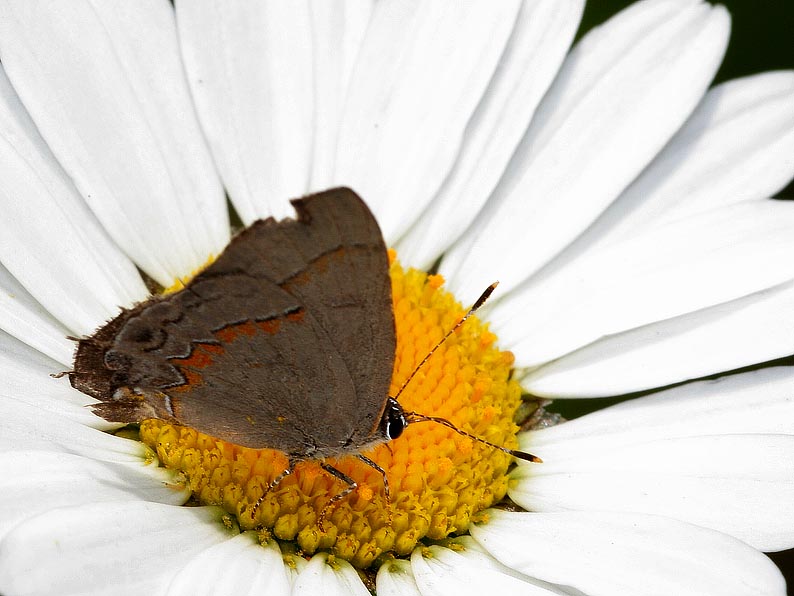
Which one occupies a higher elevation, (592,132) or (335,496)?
(592,132)

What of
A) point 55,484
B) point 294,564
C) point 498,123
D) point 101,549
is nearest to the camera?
point 101,549

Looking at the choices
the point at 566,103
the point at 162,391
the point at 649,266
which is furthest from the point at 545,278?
the point at 162,391

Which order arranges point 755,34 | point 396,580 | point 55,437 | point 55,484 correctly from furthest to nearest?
point 755,34
point 396,580
point 55,437
point 55,484

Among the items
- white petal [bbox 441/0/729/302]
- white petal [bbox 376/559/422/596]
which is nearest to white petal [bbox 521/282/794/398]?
white petal [bbox 441/0/729/302]

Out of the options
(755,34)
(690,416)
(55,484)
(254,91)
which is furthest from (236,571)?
(755,34)

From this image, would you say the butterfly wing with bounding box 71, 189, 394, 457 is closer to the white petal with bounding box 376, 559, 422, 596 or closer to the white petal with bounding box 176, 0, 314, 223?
the white petal with bounding box 376, 559, 422, 596

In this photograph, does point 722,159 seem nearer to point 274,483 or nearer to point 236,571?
point 274,483

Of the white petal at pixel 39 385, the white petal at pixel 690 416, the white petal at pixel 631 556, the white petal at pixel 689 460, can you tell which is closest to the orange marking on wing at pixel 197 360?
the white petal at pixel 39 385
